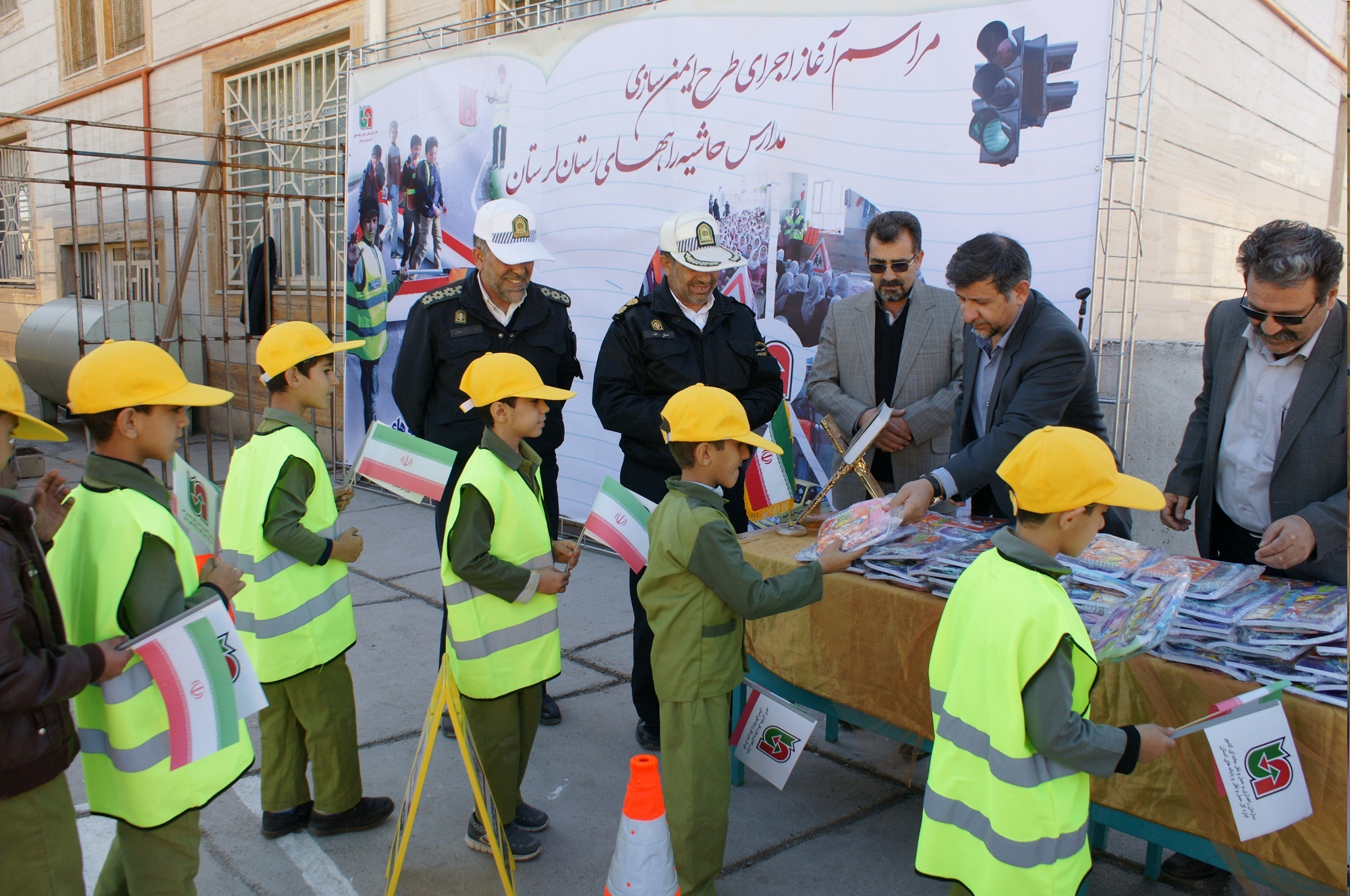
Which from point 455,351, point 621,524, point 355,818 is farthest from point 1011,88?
point 355,818

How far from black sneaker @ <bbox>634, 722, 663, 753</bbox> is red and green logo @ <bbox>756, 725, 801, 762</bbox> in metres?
0.85

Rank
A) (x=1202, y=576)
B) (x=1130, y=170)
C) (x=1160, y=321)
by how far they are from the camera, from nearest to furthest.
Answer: (x=1202, y=576) < (x=1130, y=170) < (x=1160, y=321)

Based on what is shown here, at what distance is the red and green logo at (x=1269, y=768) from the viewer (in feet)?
5.53

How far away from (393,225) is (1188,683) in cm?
657

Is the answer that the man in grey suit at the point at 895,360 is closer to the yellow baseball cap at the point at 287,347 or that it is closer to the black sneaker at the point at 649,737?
the black sneaker at the point at 649,737

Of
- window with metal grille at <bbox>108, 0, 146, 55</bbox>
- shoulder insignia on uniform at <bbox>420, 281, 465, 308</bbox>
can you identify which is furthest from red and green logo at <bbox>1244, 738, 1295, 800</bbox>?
window with metal grille at <bbox>108, 0, 146, 55</bbox>

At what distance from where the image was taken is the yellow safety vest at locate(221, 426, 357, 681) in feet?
8.64

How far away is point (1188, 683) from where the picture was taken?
6.36 ft

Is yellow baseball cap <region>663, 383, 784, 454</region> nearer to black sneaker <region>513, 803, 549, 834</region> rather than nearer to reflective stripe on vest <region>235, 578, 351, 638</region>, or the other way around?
reflective stripe on vest <region>235, 578, 351, 638</region>

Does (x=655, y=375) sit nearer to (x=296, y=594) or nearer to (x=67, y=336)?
(x=296, y=594)

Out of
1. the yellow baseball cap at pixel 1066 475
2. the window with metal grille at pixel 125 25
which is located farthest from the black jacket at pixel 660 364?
the window with metal grille at pixel 125 25

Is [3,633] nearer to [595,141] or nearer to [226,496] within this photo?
[226,496]

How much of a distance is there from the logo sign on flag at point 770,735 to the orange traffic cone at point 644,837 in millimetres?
515

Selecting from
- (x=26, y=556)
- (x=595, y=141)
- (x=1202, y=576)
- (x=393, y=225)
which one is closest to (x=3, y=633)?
(x=26, y=556)
